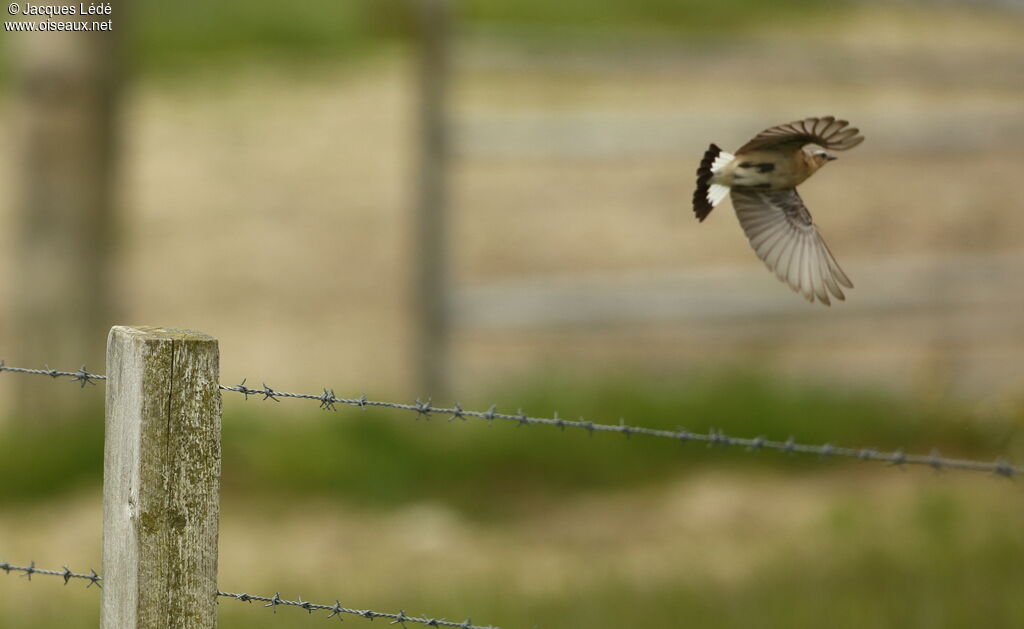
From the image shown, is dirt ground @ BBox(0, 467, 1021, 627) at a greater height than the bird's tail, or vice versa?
the bird's tail

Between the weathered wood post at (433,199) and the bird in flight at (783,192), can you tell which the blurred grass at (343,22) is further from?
the bird in flight at (783,192)

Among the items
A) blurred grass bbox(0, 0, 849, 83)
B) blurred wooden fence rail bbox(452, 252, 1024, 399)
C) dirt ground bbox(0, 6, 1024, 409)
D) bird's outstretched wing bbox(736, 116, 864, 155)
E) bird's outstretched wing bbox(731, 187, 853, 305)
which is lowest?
bird's outstretched wing bbox(731, 187, 853, 305)

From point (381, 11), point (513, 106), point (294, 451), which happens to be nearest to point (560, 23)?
point (381, 11)

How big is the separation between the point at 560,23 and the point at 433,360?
61.0 ft

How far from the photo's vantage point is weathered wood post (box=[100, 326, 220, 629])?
7.86 feet

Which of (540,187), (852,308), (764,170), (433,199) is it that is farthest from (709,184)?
(540,187)

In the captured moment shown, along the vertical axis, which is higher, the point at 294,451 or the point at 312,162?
the point at 312,162

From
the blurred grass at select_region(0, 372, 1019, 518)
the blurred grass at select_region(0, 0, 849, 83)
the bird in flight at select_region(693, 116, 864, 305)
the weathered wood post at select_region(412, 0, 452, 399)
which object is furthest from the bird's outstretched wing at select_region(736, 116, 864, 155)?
the blurred grass at select_region(0, 0, 849, 83)

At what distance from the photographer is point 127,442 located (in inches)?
95.2

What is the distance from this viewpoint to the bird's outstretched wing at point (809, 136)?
231 cm

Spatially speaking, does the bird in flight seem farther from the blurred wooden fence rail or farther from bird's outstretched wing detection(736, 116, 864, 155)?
the blurred wooden fence rail

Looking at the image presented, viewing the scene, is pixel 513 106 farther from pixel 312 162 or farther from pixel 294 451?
pixel 294 451

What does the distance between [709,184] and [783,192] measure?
159 mm

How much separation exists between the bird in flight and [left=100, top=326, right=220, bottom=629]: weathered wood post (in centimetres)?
92
